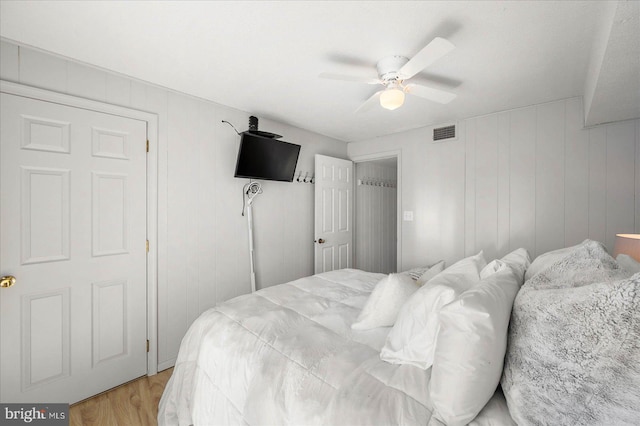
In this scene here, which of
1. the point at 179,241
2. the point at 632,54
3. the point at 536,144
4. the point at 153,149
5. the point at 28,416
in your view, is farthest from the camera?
the point at 536,144

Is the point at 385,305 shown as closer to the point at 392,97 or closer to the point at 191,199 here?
the point at 392,97

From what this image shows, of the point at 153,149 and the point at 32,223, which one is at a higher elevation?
the point at 153,149

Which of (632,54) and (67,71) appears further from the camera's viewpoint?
(67,71)

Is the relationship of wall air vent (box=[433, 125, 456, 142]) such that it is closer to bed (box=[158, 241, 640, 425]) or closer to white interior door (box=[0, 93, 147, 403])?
bed (box=[158, 241, 640, 425])

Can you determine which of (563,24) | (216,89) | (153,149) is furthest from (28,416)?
(563,24)

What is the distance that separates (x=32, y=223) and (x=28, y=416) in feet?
3.99

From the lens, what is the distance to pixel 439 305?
112 cm

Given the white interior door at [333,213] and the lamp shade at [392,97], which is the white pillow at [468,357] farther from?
the white interior door at [333,213]

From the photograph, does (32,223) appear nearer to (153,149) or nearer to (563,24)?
(153,149)

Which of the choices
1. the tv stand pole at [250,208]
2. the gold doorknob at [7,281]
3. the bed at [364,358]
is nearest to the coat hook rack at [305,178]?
the tv stand pole at [250,208]

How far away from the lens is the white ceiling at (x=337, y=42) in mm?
1383

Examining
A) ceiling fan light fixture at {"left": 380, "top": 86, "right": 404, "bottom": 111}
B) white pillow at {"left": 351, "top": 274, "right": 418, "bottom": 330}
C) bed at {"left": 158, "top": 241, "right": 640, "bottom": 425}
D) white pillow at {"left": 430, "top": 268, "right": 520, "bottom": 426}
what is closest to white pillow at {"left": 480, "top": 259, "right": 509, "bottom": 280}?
bed at {"left": 158, "top": 241, "right": 640, "bottom": 425}

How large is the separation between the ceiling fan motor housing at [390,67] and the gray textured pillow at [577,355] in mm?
1546

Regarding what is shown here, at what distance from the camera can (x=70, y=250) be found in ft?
6.28
